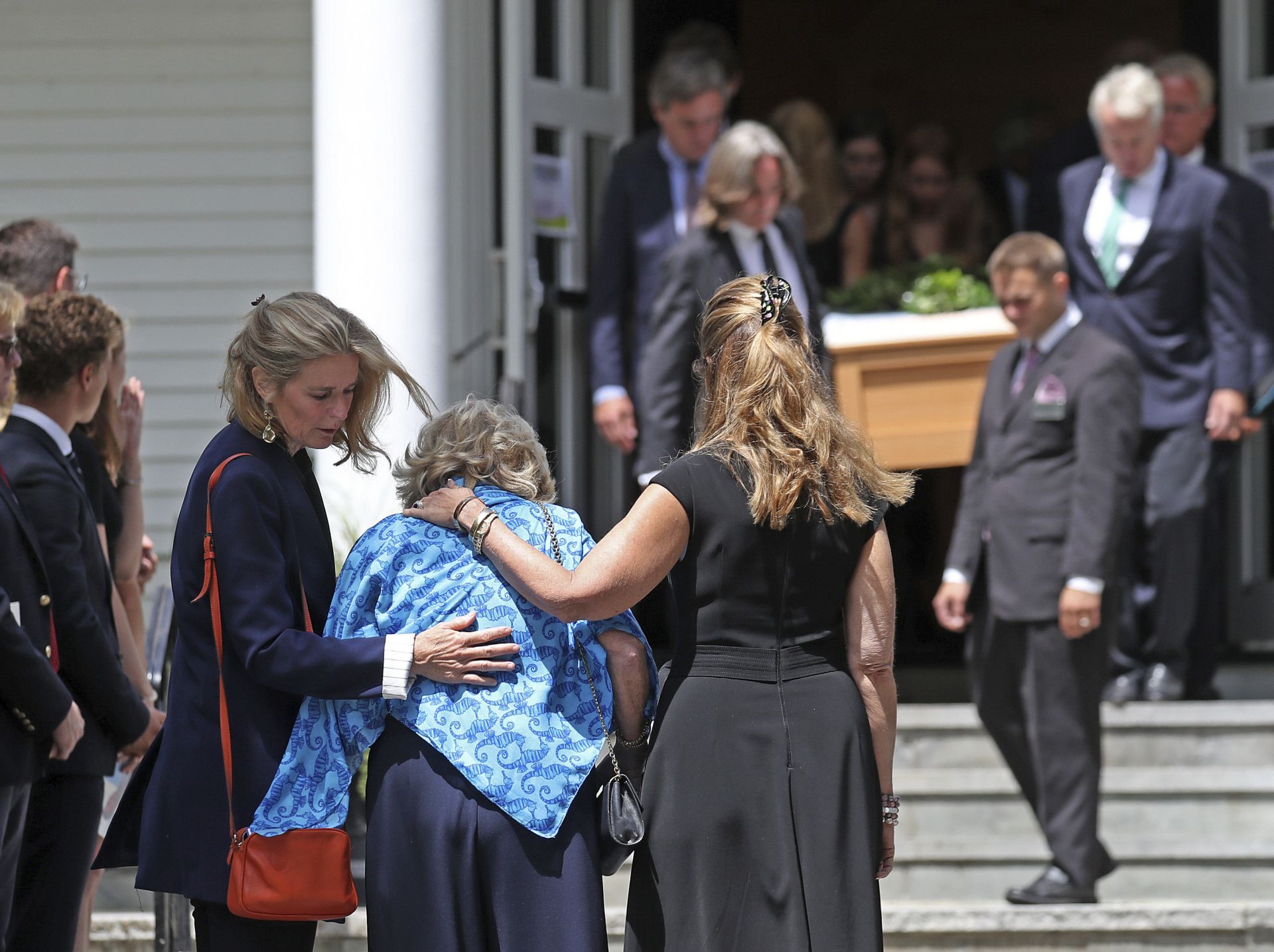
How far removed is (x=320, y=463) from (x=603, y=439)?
163 cm

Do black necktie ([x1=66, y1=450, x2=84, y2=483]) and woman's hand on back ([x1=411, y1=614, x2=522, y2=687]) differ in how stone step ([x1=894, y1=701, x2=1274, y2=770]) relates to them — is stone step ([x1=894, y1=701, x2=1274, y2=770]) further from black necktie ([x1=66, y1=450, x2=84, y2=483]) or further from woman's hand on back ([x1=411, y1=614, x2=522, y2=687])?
woman's hand on back ([x1=411, y1=614, x2=522, y2=687])

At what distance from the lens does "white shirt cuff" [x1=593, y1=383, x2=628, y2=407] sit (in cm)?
641

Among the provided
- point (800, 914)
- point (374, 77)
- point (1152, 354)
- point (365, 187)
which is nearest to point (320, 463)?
point (365, 187)

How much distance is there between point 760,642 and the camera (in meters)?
3.09

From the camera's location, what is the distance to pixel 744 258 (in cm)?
621

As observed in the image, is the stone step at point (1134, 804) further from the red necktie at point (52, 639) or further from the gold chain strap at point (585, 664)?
the red necktie at point (52, 639)

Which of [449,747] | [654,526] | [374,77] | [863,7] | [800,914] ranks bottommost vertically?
[800,914]

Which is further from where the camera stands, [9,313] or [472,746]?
[9,313]

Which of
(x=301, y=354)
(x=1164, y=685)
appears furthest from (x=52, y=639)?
(x=1164, y=685)

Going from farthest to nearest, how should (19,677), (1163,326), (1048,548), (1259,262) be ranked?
(1259,262)
(1163,326)
(1048,548)
(19,677)

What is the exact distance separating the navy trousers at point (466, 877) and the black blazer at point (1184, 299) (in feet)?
13.3

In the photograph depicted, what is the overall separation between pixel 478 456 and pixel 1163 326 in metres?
3.96

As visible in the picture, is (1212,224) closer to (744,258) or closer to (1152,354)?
(1152,354)

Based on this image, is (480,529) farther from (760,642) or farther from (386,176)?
(386,176)
